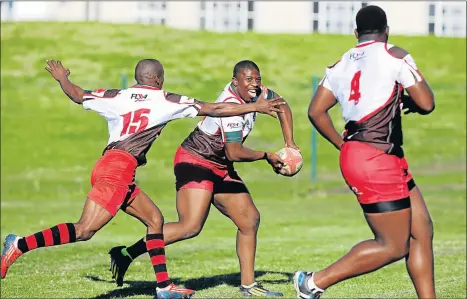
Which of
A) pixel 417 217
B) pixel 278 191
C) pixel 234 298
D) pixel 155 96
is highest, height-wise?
pixel 155 96

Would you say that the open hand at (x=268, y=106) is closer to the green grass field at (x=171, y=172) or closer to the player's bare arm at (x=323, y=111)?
the player's bare arm at (x=323, y=111)

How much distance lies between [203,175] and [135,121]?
1.33m

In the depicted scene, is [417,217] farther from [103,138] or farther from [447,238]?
[103,138]

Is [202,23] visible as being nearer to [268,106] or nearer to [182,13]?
[182,13]

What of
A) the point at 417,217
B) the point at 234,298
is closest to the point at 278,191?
the point at 234,298

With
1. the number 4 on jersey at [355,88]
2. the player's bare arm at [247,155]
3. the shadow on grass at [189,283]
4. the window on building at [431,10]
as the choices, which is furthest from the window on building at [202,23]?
the number 4 on jersey at [355,88]

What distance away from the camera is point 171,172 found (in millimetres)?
24438

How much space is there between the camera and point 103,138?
25062mm

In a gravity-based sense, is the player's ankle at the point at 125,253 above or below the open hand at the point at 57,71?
below

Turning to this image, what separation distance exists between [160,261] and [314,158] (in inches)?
568

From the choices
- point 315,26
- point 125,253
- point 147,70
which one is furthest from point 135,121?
point 315,26

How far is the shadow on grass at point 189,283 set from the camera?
1087 centimetres

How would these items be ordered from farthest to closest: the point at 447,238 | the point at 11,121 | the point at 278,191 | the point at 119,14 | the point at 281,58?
the point at 119,14
the point at 281,58
the point at 11,121
the point at 278,191
the point at 447,238

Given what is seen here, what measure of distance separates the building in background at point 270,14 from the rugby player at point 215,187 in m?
25.9
